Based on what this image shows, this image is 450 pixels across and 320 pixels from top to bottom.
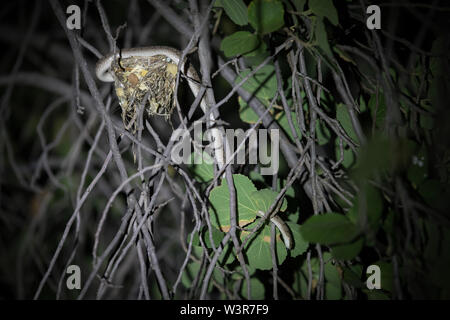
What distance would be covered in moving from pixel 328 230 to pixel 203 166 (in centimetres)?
43

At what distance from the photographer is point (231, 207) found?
0.72m

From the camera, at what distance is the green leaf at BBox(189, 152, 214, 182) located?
2.83 feet

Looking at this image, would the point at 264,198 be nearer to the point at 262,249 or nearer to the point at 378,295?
the point at 262,249

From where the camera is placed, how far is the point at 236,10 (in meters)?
0.72

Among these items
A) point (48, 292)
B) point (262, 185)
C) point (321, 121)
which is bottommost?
point (48, 292)

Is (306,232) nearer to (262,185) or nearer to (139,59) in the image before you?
(262,185)

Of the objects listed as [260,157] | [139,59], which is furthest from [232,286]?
[139,59]

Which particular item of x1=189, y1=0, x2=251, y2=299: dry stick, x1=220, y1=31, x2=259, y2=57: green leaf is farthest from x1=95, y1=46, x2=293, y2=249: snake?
x1=220, y1=31, x2=259, y2=57: green leaf

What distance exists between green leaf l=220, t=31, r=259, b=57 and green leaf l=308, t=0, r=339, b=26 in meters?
0.15

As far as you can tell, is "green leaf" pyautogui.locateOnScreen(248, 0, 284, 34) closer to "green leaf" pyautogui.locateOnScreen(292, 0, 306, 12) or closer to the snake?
"green leaf" pyautogui.locateOnScreen(292, 0, 306, 12)

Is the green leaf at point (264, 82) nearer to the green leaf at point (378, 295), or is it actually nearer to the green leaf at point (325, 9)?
the green leaf at point (325, 9)

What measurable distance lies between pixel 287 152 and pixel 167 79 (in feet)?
1.46
